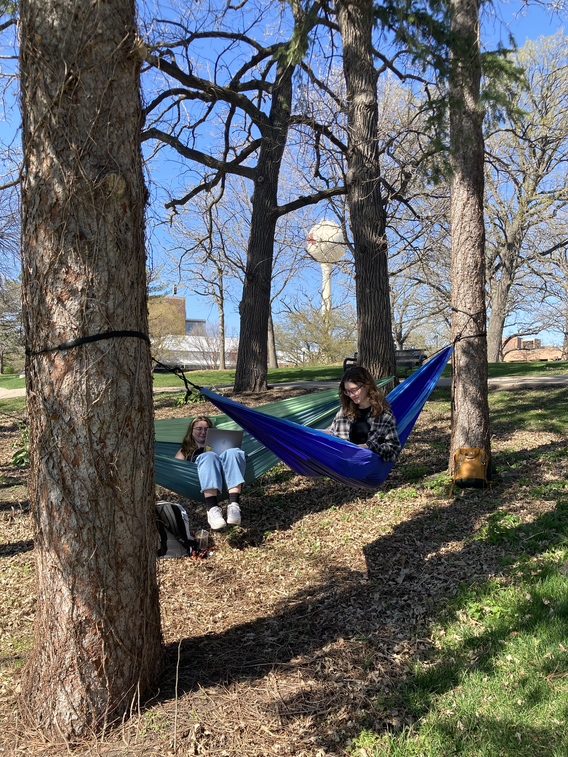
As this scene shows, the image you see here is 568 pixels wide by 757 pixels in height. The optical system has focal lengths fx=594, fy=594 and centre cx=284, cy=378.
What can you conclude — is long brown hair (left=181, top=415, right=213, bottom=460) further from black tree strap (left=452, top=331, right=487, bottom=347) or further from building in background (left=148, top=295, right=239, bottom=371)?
building in background (left=148, top=295, right=239, bottom=371)

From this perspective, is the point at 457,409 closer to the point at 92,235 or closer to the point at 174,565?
the point at 174,565

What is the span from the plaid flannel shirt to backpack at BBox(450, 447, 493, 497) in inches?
28.4

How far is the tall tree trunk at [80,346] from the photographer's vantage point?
6.51 ft

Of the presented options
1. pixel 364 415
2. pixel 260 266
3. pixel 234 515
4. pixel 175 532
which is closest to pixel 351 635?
pixel 234 515

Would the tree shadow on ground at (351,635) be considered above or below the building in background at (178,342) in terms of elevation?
below

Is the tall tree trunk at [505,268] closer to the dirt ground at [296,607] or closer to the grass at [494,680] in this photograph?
the dirt ground at [296,607]

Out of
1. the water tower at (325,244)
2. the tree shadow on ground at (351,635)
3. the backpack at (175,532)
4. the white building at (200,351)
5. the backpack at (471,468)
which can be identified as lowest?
the tree shadow on ground at (351,635)

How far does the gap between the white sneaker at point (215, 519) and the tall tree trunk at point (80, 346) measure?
1.47 meters

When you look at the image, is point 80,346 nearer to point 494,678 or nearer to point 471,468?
point 494,678

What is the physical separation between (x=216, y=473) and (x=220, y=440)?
10.5 inches

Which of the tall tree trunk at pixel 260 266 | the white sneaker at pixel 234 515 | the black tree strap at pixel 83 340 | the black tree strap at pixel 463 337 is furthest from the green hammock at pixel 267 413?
the tall tree trunk at pixel 260 266

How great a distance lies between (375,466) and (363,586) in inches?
25.7

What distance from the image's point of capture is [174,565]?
352 cm

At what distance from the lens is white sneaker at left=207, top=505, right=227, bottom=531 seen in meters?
3.57
